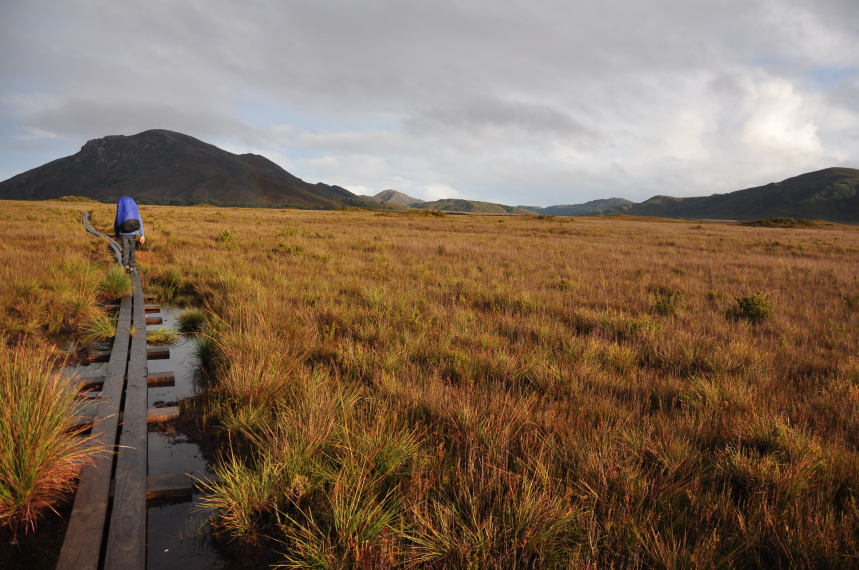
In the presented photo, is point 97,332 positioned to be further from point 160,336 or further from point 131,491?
point 131,491

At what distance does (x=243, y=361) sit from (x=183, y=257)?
9582 millimetres

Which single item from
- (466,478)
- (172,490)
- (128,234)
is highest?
(128,234)

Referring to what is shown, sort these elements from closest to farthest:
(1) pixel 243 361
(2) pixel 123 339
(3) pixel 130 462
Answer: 1. (3) pixel 130 462
2. (1) pixel 243 361
3. (2) pixel 123 339

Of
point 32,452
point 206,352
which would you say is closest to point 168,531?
point 32,452

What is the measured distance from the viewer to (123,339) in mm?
5332

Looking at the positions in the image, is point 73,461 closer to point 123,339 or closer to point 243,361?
point 243,361

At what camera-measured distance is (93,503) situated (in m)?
2.37

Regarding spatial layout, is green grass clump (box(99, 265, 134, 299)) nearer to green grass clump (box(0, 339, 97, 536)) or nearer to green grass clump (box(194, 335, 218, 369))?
green grass clump (box(194, 335, 218, 369))

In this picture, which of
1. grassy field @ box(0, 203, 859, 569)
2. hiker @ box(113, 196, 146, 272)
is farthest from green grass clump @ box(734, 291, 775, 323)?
hiker @ box(113, 196, 146, 272)

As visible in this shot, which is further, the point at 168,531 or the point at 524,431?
the point at 524,431

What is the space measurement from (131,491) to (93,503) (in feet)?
0.61

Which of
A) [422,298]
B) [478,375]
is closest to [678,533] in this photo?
[478,375]

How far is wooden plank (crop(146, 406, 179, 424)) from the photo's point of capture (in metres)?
3.58

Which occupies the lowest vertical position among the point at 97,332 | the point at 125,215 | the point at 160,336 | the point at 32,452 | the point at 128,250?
the point at 160,336
